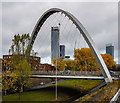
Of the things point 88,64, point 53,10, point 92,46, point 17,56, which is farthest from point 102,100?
point 88,64

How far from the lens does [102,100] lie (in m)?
6.49

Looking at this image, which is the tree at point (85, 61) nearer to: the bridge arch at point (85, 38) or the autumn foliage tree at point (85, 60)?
the autumn foliage tree at point (85, 60)

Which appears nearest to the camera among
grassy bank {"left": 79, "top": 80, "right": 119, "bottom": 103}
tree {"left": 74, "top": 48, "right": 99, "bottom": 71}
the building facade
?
grassy bank {"left": 79, "top": 80, "right": 119, "bottom": 103}

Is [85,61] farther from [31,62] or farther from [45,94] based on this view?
[45,94]

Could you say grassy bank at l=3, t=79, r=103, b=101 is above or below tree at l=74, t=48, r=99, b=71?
below

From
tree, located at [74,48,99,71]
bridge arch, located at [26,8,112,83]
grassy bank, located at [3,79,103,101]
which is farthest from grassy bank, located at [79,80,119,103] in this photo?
tree, located at [74,48,99,71]

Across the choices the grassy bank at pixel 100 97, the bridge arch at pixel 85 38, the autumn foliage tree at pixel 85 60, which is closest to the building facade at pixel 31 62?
the bridge arch at pixel 85 38

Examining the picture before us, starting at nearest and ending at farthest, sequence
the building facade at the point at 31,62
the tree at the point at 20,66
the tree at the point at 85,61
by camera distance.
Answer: the building facade at the point at 31,62
the tree at the point at 20,66
the tree at the point at 85,61

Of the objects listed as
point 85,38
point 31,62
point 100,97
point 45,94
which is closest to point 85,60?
point 85,38

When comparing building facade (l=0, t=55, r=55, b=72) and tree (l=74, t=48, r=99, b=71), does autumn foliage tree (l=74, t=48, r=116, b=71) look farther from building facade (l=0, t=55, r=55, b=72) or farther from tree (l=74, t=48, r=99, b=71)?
building facade (l=0, t=55, r=55, b=72)

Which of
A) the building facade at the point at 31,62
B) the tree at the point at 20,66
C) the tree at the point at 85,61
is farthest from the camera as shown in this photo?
the tree at the point at 85,61

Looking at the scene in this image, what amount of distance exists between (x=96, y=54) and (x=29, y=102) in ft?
40.2

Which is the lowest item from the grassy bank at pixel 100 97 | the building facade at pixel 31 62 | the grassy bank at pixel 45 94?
the grassy bank at pixel 45 94

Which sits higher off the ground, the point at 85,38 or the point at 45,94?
the point at 85,38
